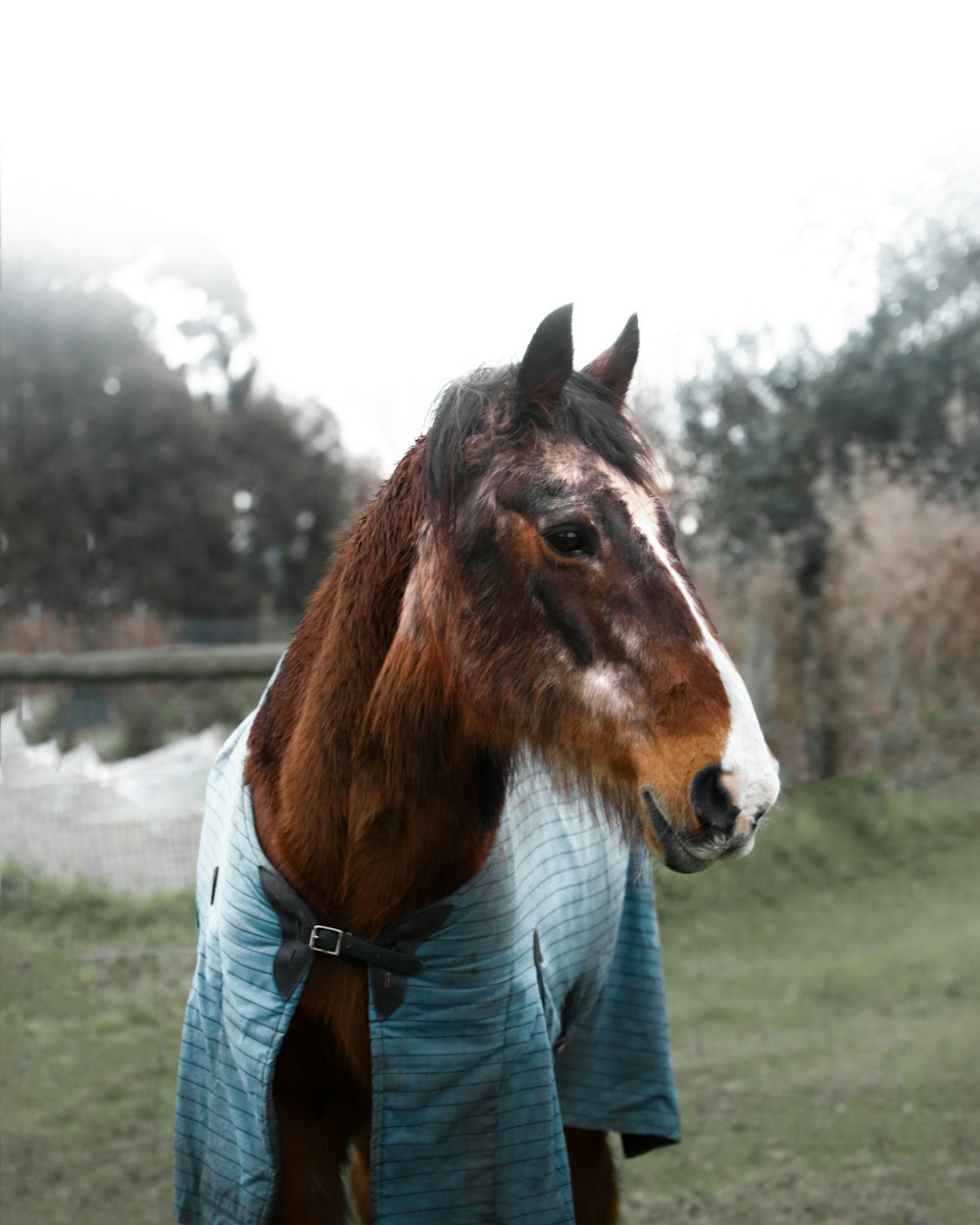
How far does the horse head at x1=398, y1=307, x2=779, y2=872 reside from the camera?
5.53ft

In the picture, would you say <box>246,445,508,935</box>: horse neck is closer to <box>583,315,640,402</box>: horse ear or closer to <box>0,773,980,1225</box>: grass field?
<box>583,315,640,402</box>: horse ear

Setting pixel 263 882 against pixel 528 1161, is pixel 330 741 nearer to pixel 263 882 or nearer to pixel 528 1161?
pixel 263 882

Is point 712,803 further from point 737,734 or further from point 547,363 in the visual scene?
point 547,363

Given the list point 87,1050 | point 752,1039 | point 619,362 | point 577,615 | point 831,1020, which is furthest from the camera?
point 831,1020

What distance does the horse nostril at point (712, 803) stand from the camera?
1626mm

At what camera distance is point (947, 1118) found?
412 cm

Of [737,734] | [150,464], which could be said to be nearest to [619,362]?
[737,734]

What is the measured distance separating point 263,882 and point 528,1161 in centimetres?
72

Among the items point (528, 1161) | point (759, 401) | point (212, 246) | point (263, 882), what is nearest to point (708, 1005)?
point (528, 1161)

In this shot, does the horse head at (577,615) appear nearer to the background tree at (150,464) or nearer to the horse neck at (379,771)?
the horse neck at (379,771)

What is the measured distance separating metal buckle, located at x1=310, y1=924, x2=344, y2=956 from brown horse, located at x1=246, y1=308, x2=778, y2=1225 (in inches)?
0.9

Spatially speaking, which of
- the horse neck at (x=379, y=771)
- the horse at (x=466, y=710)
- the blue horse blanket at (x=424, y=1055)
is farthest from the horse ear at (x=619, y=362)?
the blue horse blanket at (x=424, y=1055)

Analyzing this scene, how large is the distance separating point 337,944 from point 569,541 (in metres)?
0.83

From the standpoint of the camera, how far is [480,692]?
6.15ft
